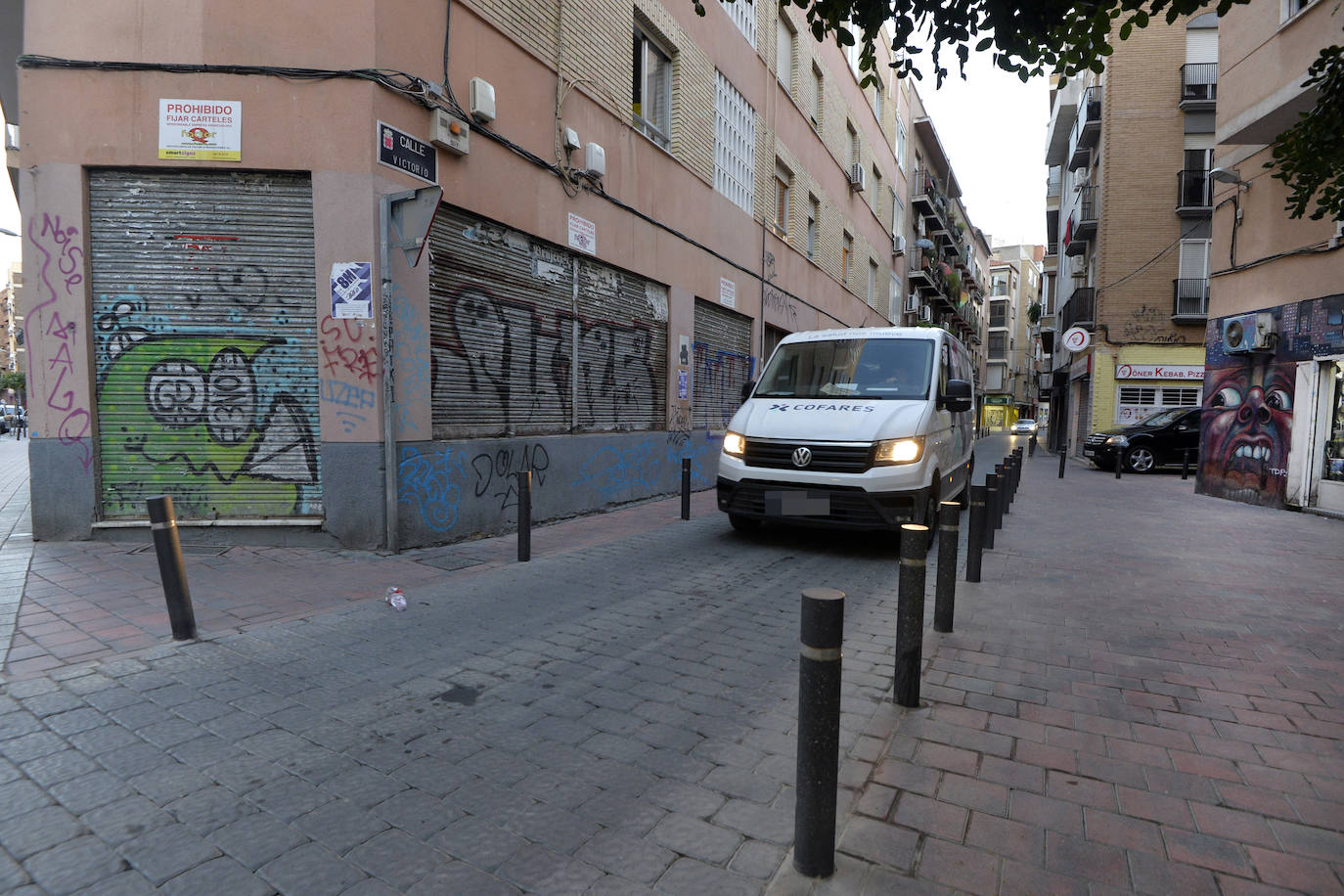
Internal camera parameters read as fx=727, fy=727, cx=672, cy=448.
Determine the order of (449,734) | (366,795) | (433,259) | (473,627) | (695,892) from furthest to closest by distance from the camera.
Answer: (433,259) → (473,627) → (449,734) → (366,795) → (695,892)

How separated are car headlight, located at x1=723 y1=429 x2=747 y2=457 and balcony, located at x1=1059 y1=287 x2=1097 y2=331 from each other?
22016 millimetres

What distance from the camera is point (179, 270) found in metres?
6.53

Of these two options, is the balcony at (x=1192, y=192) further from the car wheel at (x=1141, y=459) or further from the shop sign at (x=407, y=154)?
the shop sign at (x=407, y=154)

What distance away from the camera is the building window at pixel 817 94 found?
19266 mm

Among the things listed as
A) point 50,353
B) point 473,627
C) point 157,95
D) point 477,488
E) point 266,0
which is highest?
point 266,0

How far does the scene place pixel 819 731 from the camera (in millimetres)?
2141

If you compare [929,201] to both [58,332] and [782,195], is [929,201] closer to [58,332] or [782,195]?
[782,195]

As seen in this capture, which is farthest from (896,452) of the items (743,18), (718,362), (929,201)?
(929,201)

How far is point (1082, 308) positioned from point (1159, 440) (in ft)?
31.2

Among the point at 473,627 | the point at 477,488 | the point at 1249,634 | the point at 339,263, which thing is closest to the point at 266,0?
the point at 339,263

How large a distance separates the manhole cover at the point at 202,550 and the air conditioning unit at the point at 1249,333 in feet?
46.9

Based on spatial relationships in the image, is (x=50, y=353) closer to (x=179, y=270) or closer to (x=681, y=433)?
(x=179, y=270)

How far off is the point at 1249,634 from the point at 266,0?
9.12 meters

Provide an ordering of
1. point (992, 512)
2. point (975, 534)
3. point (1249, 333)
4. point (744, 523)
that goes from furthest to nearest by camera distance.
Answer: point (1249, 333) → point (992, 512) → point (744, 523) → point (975, 534)
